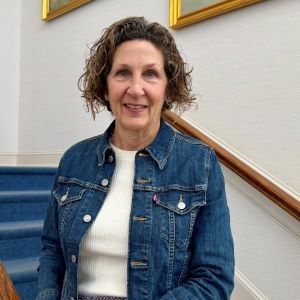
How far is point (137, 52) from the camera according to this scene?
1081mm

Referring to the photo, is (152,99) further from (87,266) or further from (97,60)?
(87,266)

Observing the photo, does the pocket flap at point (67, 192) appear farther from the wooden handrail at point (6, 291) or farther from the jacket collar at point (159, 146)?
the wooden handrail at point (6, 291)

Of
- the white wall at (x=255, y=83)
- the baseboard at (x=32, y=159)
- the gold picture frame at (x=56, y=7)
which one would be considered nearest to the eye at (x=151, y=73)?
the white wall at (x=255, y=83)

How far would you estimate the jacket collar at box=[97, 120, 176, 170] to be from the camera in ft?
3.54

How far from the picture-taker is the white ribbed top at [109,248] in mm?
1022

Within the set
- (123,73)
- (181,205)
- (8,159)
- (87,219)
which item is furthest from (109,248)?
(8,159)

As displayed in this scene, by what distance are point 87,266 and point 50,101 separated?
120 inches

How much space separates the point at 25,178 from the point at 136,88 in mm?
2222

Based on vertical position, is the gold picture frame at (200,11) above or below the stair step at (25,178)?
above

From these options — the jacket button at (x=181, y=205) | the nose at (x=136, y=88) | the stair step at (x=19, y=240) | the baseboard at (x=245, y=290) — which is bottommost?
the baseboard at (x=245, y=290)

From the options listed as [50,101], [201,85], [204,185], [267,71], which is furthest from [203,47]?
[50,101]

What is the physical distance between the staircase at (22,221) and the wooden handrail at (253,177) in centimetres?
109

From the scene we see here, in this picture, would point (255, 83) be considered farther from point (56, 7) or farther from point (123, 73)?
point (56, 7)

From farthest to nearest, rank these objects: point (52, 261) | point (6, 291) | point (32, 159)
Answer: point (32, 159), point (52, 261), point (6, 291)
